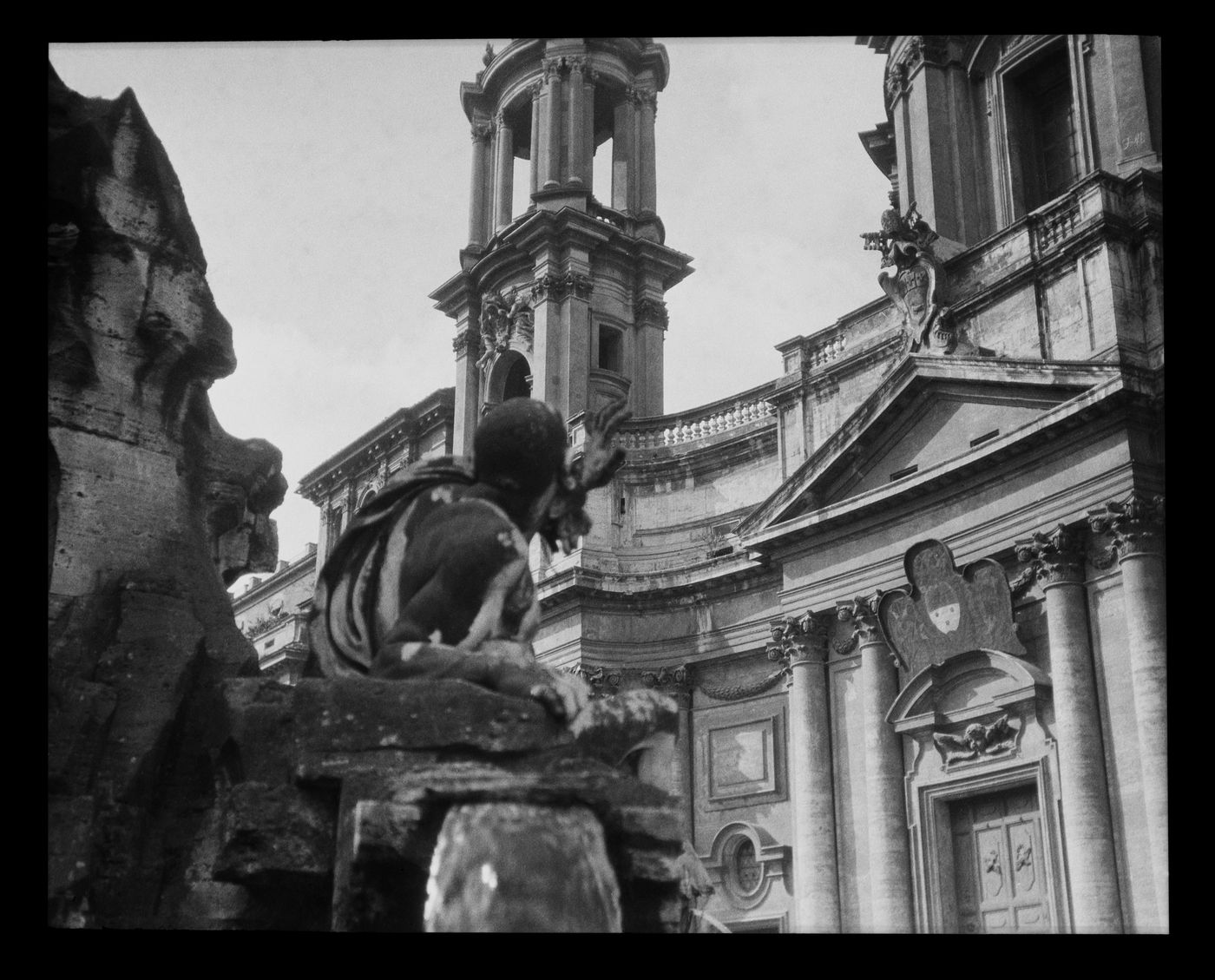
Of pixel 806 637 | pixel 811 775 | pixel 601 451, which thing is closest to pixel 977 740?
pixel 811 775

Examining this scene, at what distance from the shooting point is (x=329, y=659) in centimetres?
448

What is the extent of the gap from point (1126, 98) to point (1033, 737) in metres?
11.3

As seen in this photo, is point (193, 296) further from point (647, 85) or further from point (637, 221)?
point (647, 85)

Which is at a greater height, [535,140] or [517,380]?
[535,140]

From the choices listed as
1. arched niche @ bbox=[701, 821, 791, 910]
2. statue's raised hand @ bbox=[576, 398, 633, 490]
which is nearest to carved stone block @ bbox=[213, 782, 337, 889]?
statue's raised hand @ bbox=[576, 398, 633, 490]

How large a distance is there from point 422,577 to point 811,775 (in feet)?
64.9

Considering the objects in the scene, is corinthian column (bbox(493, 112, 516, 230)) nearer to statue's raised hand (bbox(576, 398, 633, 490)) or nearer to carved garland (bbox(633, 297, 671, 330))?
carved garland (bbox(633, 297, 671, 330))

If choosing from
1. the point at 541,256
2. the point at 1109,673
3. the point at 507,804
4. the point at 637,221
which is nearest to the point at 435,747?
the point at 507,804

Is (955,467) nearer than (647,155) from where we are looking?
Yes

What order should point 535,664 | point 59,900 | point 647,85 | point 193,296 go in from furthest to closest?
point 647,85 → point 193,296 → point 59,900 → point 535,664

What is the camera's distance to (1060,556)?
65.6 ft

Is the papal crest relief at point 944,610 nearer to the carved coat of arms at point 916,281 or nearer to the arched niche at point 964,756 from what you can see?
the arched niche at point 964,756

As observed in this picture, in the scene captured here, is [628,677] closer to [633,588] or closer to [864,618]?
[633,588]

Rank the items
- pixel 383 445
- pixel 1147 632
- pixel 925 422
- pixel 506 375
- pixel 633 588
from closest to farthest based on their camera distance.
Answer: pixel 1147 632, pixel 925 422, pixel 633 588, pixel 506 375, pixel 383 445
